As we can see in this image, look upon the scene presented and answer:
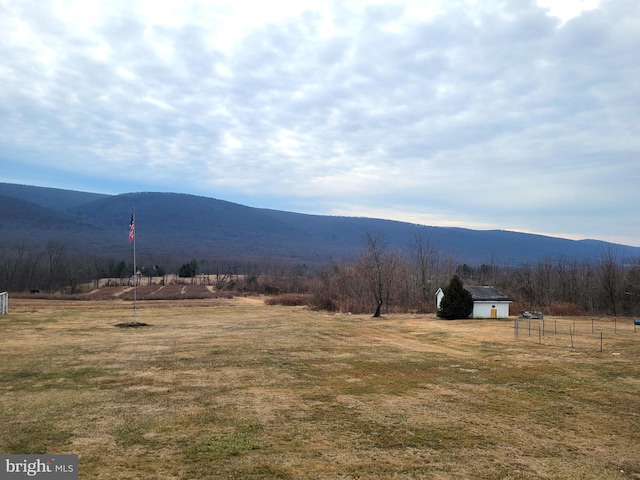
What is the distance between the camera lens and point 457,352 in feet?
74.0

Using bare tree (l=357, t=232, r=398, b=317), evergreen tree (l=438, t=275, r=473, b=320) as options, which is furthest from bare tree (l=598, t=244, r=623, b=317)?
bare tree (l=357, t=232, r=398, b=317)

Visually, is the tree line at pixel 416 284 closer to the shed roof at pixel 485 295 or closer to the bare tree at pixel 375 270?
the bare tree at pixel 375 270

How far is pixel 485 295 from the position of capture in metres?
41.6

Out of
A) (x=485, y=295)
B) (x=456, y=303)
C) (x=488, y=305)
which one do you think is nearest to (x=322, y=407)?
(x=456, y=303)

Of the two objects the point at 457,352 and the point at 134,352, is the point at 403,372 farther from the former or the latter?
the point at 134,352

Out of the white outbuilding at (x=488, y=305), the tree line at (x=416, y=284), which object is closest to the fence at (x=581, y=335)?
the white outbuilding at (x=488, y=305)

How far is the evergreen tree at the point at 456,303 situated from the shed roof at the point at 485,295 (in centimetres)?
87

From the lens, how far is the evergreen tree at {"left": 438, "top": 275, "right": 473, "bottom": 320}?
132 feet

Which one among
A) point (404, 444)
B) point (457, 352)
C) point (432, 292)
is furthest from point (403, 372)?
point (432, 292)

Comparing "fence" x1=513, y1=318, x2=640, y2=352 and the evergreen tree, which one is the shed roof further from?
"fence" x1=513, y1=318, x2=640, y2=352

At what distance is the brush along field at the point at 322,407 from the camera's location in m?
8.84

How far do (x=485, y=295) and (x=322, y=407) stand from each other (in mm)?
32769

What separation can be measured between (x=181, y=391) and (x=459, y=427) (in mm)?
8350

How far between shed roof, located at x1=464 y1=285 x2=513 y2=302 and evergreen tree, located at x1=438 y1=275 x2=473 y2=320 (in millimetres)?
873
